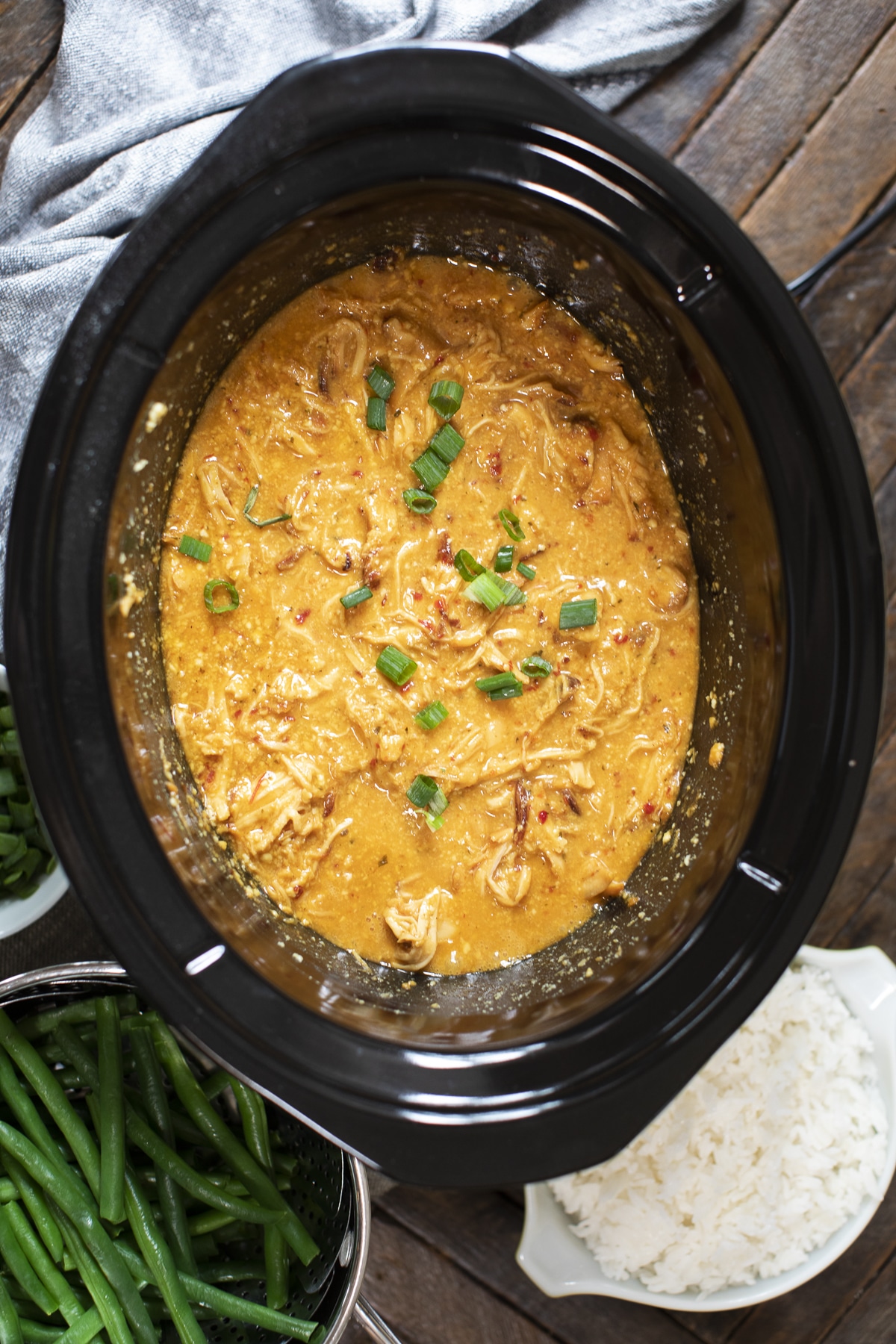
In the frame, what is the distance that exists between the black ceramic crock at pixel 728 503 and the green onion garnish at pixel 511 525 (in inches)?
17.4

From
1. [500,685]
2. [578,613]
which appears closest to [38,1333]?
[500,685]

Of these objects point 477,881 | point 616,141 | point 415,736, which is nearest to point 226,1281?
point 477,881

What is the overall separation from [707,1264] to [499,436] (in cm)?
220

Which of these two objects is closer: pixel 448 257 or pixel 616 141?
pixel 616 141

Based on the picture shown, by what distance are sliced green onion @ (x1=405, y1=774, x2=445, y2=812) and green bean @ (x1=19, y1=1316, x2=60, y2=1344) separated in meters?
1.46

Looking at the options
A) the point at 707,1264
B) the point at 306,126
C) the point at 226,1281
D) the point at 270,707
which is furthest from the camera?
the point at 707,1264

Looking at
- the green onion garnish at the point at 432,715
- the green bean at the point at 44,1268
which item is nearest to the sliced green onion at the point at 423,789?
the green onion garnish at the point at 432,715

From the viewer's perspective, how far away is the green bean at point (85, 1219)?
220cm

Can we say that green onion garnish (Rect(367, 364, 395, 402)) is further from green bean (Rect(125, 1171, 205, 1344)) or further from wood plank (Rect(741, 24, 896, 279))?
green bean (Rect(125, 1171, 205, 1344))

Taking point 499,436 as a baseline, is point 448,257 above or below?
above

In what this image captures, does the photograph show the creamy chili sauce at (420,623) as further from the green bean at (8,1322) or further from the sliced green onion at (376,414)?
the green bean at (8,1322)

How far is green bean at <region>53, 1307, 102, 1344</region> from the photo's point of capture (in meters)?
2.16

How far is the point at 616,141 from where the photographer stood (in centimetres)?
174

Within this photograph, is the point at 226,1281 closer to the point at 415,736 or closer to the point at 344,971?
the point at 344,971
